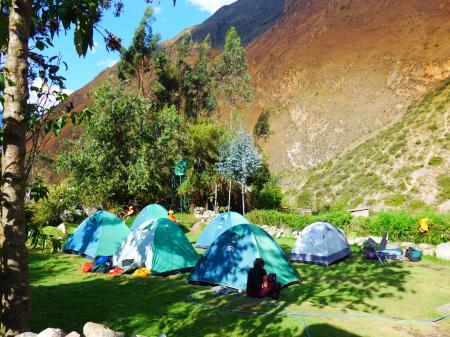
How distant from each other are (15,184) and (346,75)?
59.5 meters

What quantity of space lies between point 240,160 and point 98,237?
54.7 feet

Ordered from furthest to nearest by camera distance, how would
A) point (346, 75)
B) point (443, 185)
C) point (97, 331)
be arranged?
1. point (346, 75)
2. point (443, 185)
3. point (97, 331)

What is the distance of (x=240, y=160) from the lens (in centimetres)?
2905

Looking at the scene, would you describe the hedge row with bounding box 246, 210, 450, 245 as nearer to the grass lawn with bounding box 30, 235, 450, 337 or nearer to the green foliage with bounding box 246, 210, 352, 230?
the green foliage with bounding box 246, 210, 352, 230

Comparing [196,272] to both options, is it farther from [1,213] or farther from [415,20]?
[415,20]

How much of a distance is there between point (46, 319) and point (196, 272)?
407 centimetres

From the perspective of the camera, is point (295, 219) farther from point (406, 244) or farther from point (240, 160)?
point (240, 160)

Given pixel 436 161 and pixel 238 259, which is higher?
pixel 436 161

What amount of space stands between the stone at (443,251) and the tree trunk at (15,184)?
46.2 feet

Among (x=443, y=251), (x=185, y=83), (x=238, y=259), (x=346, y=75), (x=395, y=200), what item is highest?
(x=346, y=75)

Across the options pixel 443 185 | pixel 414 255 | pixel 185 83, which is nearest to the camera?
pixel 414 255

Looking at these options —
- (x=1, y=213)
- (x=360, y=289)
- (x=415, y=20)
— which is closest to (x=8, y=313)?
(x=1, y=213)

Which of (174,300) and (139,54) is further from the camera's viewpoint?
(139,54)

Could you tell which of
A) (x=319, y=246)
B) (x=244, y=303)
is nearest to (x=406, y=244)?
(x=319, y=246)
